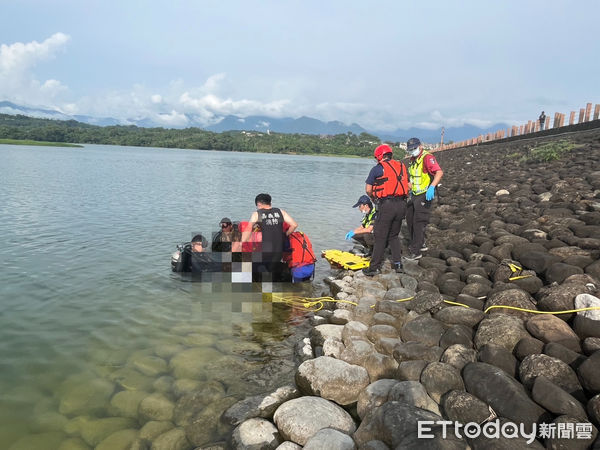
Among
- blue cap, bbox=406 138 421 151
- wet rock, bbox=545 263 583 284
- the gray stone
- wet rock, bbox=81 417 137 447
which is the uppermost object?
blue cap, bbox=406 138 421 151

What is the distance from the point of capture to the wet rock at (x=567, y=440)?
3.19m

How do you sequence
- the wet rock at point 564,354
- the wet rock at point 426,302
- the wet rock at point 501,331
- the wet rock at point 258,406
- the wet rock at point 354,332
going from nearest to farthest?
1. the wet rock at point 564,354
2. the wet rock at point 258,406
3. the wet rock at point 501,331
4. the wet rock at point 354,332
5. the wet rock at point 426,302

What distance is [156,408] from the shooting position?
5.02 meters

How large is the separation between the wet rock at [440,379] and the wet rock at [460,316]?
1.19 m

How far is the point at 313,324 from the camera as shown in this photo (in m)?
7.59

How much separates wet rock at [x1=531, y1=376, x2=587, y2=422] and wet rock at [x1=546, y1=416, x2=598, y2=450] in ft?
0.40

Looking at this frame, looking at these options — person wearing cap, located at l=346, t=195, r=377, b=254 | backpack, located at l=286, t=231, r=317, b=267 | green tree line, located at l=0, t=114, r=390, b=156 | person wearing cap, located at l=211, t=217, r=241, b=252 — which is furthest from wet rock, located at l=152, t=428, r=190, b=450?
green tree line, located at l=0, t=114, r=390, b=156

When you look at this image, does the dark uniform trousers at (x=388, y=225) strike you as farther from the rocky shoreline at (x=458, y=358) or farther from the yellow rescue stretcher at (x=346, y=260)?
the yellow rescue stretcher at (x=346, y=260)

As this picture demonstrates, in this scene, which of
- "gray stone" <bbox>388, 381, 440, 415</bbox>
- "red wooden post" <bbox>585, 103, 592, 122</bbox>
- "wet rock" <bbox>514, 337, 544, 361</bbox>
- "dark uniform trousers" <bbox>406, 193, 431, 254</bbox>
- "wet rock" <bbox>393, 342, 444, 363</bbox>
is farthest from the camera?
"red wooden post" <bbox>585, 103, 592, 122</bbox>

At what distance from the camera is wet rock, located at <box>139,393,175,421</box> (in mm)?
4891

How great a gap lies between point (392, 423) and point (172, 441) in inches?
103

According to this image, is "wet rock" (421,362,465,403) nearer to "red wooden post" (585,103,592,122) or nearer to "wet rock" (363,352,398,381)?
"wet rock" (363,352,398,381)

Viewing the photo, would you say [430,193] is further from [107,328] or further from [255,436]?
[107,328]
